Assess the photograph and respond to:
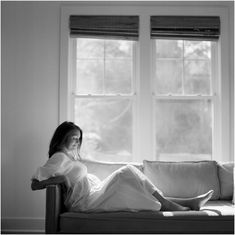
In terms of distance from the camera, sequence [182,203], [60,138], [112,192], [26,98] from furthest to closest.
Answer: [26,98] → [60,138] → [182,203] → [112,192]

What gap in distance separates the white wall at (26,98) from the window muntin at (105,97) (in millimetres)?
303

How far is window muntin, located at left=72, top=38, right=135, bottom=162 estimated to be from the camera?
15.8 feet

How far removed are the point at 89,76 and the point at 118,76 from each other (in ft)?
1.15

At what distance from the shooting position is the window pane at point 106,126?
4801mm

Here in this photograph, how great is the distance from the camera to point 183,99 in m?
4.82

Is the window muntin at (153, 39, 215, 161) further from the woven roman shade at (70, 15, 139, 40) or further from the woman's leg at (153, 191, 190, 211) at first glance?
the woman's leg at (153, 191, 190, 211)

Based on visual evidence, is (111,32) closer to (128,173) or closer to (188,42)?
(188,42)

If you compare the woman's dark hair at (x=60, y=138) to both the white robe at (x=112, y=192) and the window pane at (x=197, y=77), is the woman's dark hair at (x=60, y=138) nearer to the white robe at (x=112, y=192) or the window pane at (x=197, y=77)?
the white robe at (x=112, y=192)

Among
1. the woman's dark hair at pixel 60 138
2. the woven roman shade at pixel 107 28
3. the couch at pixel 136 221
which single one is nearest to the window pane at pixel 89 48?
the woven roman shade at pixel 107 28

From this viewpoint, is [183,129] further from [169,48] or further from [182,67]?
[169,48]

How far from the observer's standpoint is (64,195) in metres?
3.57

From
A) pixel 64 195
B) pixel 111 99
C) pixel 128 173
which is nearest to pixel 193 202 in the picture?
pixel 128 173

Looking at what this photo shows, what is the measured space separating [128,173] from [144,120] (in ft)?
4.43

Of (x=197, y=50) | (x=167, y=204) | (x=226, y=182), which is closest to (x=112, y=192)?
(x=167, y=204)
